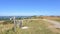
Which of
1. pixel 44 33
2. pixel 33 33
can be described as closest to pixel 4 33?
pixel 33 33

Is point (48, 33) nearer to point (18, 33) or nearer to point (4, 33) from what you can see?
point (18, 33)

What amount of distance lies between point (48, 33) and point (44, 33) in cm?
33

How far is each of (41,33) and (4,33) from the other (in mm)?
3162

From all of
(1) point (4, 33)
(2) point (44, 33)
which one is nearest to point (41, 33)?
(2) point (44, 33)

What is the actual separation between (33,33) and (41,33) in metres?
0.67

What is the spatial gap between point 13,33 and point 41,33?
90.7 inches

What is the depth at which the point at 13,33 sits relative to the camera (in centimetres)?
1202

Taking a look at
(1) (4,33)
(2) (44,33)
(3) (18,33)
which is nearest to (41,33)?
(2) (44,33)

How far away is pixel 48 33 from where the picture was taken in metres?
12.4

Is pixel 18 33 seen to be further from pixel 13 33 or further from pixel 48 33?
pixel 48 33

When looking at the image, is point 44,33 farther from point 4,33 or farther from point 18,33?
point 4,33

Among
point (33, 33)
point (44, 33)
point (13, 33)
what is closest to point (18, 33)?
point (13, 33)

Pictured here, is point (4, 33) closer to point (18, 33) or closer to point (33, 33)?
point (18, 33)

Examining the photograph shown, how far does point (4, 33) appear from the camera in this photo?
41.9 feet
